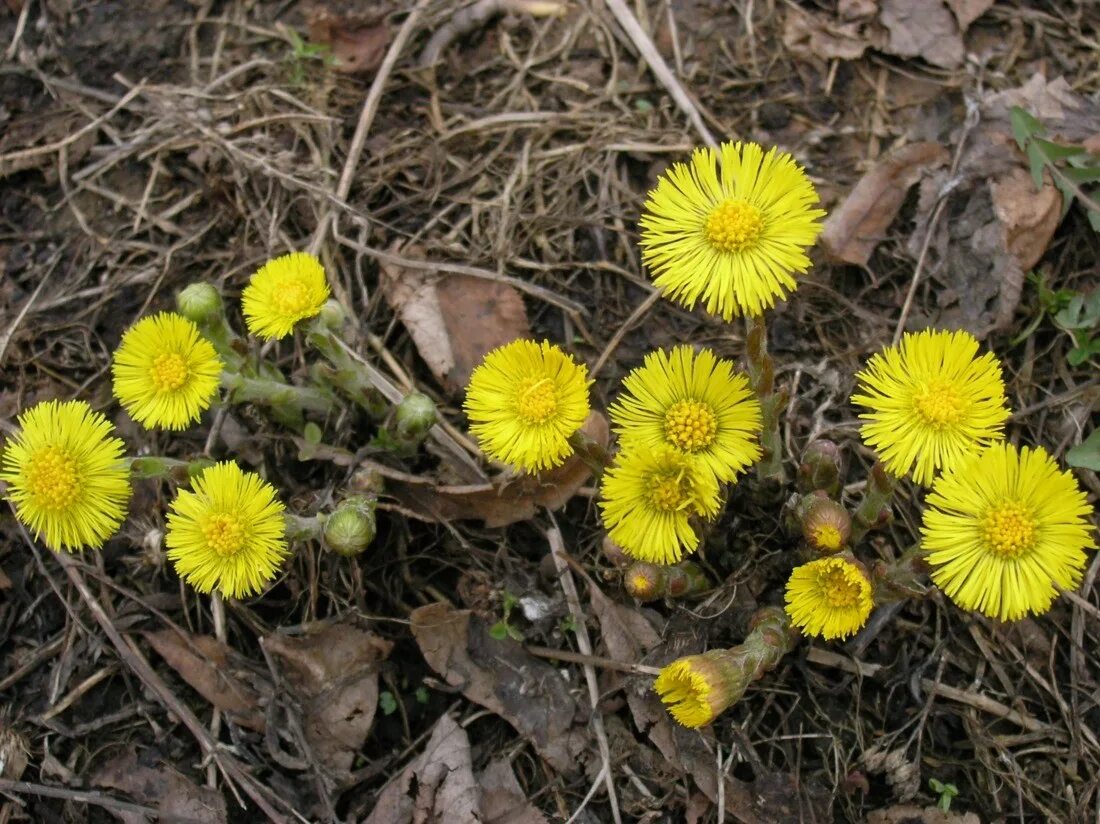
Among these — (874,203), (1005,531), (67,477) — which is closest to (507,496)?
(67,477)

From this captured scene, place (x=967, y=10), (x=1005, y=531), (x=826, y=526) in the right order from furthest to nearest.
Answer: (x=967, y=10) < (x=826, y=526) < (x=1005, y=531)

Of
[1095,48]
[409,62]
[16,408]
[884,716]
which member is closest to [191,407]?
[16,408]

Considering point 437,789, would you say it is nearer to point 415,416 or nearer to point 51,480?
point 415,416

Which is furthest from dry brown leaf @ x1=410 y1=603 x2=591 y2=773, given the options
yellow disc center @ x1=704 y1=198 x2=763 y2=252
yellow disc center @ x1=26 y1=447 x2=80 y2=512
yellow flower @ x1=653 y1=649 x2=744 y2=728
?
yellow disc center @ x1=704 y1=198 x2=763 y2=252

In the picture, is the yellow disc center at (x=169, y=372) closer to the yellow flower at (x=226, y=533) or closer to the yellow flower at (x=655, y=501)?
the yellow flower at (x=226, y=533)

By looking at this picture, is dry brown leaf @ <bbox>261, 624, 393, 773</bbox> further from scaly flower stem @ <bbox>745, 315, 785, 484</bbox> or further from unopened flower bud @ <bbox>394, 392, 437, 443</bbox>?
scaly flower stem @ <bbox>745, 315, 785, 484</bbox>

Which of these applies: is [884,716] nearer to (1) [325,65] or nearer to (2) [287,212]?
(2) [287,212]

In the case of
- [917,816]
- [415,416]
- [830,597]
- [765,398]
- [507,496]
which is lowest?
[917,816]
